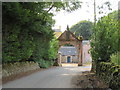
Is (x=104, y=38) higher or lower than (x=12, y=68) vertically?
higher

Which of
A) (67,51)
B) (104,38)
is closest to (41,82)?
(104,38)

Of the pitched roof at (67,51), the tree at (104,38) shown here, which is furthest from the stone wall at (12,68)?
the pitched roof at (67,51)

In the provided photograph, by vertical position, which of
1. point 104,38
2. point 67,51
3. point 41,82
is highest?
point 104,38

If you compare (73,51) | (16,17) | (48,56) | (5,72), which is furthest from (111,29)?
(73,51)

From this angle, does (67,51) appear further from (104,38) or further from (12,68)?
(12,68)

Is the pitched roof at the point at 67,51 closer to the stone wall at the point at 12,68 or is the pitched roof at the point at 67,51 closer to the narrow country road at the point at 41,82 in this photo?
the stone wall at the point at 12,68

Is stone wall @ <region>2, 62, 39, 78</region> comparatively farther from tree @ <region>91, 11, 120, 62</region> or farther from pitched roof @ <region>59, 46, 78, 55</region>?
pitched roof @ <region>59, 46, 78, 55</region>

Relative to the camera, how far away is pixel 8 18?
10.3 m

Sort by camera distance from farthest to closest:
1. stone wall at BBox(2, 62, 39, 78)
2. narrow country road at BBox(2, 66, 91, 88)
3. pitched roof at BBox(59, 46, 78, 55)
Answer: pitched roof at BBox(59, 46, 78, 55)
stone wall at BBox(2, 62, 39, 78)
narrow country road at BBox(2, 66, 91, 88)

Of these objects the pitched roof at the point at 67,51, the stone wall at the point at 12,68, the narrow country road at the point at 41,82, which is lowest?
the narrow country road at the point at 41,82

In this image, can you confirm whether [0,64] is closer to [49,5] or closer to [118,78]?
[118,78]

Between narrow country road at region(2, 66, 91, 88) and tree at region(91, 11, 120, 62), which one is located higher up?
tree at region(91, 11, 120, 62)

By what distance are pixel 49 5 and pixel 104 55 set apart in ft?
29.4

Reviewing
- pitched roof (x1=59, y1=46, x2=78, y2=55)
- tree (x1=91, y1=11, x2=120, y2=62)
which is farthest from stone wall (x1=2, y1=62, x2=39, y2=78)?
pitched roof (x1=59, y1=46, x2=78, y2=55)
